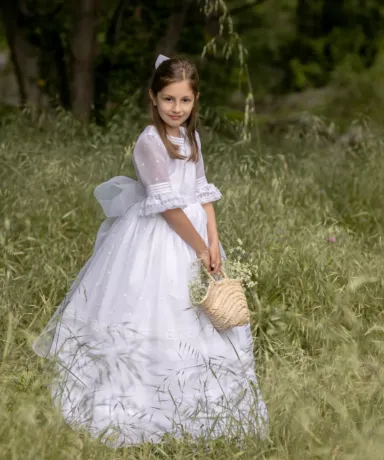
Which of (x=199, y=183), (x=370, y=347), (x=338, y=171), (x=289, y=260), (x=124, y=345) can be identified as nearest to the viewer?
(x=124, y=345)

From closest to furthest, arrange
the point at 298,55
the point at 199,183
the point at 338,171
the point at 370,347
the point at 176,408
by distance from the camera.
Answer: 1. the point at 176,408
2. the point at 199,183
3. the point at 370,347
4. the point at 338,171
5. the point at 298,55

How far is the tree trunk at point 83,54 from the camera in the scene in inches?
307

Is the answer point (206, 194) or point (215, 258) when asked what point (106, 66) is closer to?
point (206, 194)

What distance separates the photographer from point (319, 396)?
3.03m

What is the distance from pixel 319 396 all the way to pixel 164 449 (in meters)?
0.63

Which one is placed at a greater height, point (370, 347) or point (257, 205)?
point (257, 205)

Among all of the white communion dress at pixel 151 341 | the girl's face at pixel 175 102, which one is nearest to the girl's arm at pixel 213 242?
the white communion dress at pixel 151 341

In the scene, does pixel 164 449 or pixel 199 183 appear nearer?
pixel 164 449

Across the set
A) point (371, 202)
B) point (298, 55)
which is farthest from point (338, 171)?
point (298, 55)

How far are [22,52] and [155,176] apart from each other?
18.4ft

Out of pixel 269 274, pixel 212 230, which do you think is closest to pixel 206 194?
pixel 212 230

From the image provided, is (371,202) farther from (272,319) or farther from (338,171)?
(272,319)

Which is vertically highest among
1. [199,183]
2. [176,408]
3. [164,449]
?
[199,183]

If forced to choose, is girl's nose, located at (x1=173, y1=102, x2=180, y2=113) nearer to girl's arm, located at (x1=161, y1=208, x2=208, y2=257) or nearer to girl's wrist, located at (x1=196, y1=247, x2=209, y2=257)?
girl's arm, located at (x1=161, y1=208, x2=208, y2=257)
